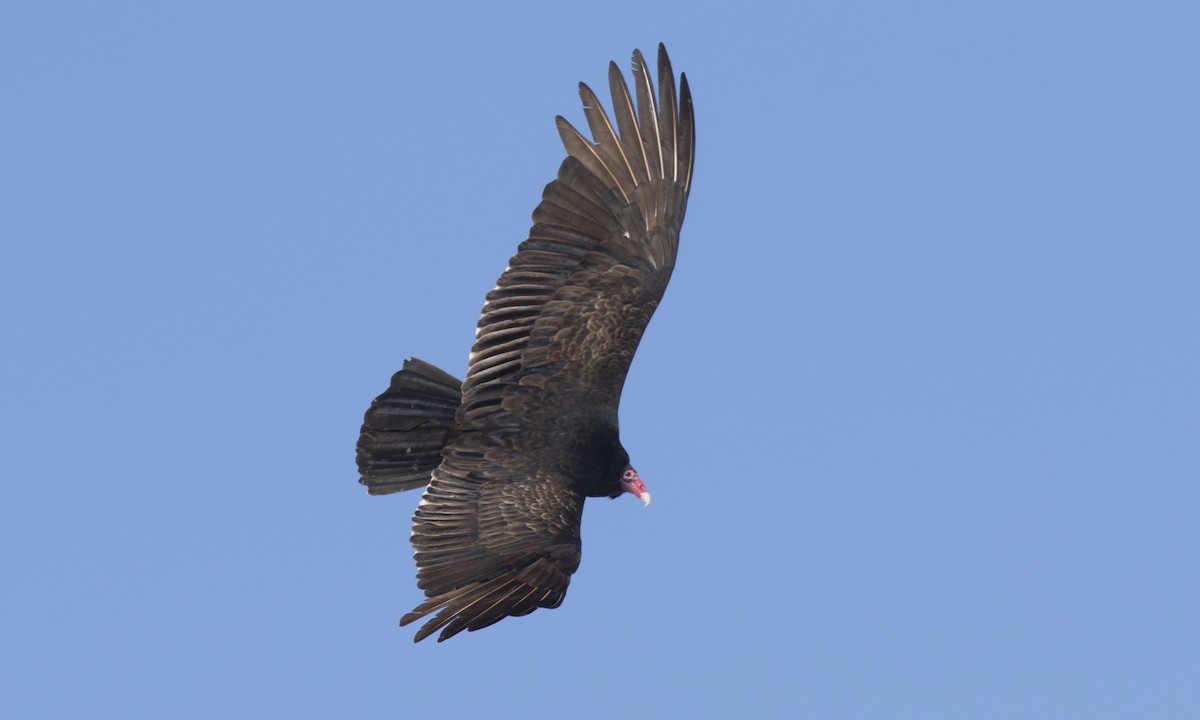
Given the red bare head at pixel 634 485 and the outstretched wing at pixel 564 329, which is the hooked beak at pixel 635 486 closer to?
the red bare head at pixel 634 485

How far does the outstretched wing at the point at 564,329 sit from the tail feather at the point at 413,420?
0.22 metres

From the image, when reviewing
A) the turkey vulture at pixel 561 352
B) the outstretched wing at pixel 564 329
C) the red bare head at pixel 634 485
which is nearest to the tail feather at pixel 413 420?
the turkey vulture at pixel 561 352

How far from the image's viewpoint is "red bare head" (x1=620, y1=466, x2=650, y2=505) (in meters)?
10.8

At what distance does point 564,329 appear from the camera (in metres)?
10.2

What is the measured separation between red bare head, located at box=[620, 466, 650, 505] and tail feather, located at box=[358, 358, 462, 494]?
1.15 meters

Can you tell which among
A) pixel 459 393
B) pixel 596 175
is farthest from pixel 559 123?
pixel 459 393

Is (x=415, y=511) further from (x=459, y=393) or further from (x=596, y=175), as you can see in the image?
(x=596, y=175)

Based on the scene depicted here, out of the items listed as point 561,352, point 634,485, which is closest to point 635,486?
point 634,485

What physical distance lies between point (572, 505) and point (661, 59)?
261 cm

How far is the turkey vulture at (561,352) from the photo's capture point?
10.1 m

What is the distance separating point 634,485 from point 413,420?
1.43 metres

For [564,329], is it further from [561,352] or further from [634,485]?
[634,485]

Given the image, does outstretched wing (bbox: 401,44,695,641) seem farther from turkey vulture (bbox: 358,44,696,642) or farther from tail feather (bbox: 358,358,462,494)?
tail feather (bbox: 358,358,462,494)

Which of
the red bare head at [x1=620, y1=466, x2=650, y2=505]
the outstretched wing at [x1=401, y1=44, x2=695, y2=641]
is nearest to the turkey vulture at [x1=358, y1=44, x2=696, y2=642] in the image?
the outstretched wing at [x1=401, y1=44, x2=695, y2=641]
